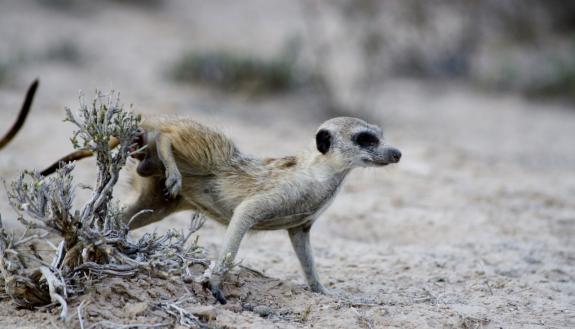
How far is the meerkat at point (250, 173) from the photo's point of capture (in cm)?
427

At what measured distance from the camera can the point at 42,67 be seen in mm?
11047

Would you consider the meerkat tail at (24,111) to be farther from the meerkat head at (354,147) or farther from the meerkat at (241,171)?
the meerkat head at (354,147)

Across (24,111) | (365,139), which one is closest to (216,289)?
(365,139)

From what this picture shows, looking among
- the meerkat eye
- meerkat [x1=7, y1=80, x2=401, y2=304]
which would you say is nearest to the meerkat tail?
meerkat [x1=7, y1=80, x2=401, y2=304]

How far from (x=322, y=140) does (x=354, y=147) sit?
188mm

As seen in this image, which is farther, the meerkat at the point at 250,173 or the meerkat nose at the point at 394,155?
the meerkat nose at the point at 394,155

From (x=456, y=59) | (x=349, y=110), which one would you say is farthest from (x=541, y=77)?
(x=349, y=110)

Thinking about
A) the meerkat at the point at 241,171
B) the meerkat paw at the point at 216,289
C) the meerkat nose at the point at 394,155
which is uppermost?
the meerkat nose at the point at 394,155

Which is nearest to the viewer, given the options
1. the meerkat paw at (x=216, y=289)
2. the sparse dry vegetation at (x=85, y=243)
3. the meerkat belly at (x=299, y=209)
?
the sparse dry vegetation at (x=85, y=243)

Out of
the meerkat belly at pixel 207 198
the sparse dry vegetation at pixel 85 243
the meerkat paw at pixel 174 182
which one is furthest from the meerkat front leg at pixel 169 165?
the sparse dry vegetation at pixel 85 243

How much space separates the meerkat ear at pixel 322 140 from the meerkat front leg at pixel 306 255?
458 mm

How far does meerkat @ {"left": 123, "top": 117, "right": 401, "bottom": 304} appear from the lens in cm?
427

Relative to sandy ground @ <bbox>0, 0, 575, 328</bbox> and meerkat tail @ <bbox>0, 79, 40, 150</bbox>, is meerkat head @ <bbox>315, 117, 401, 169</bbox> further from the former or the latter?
meerkat tail @ <bbox>0, 79, 40, 150</bbox>

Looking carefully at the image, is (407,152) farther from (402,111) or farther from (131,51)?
(131,51)
